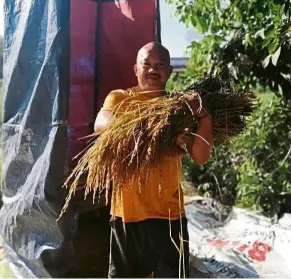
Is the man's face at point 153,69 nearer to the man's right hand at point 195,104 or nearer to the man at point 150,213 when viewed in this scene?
the man at point 150,213

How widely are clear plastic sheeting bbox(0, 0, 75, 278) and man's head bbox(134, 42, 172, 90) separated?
61cm

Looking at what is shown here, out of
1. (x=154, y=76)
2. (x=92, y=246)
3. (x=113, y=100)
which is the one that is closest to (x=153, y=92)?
(x=154, y=76)

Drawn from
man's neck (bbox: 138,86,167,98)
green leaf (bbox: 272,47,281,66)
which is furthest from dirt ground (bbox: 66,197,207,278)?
green leaf (bbox: 272,47,281,66)

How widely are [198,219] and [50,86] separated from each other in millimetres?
2143

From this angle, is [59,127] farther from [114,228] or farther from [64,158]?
[114,228]

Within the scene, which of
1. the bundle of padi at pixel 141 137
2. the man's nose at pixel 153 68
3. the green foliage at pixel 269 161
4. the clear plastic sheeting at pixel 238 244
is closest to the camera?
the bundle of padi at pixel 141 137

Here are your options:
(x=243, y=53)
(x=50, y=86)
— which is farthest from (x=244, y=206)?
(x=50, y=86)

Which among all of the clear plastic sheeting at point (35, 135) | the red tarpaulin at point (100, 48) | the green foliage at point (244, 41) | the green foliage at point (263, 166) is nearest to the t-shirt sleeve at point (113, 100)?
the clear plastic sheeting at point (35, 135)

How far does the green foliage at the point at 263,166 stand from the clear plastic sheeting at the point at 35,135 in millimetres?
1915

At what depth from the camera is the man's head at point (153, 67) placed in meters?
1.97

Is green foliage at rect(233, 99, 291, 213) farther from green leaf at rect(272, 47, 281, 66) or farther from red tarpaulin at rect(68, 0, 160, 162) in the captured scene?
red tarpaulin at rect(68, 0, 160, 162)

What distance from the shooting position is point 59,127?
94.6 inches

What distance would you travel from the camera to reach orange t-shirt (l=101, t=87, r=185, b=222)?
1.96 m

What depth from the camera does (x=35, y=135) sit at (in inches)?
100.0
